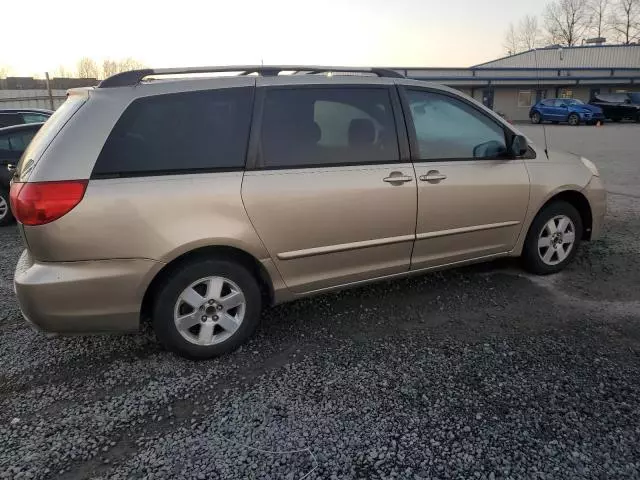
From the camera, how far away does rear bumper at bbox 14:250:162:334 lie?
2742 millimetres

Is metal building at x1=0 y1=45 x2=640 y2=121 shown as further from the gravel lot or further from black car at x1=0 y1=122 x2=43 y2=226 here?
the gravel lot

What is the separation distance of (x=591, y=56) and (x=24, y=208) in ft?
170

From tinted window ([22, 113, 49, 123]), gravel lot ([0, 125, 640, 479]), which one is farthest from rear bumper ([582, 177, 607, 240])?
tinted window ([22, 113, 49, 123])

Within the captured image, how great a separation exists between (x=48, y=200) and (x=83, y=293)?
552mm

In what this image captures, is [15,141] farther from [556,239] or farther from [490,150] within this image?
[556,239]

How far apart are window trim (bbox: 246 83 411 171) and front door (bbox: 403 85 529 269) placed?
0.29 feet

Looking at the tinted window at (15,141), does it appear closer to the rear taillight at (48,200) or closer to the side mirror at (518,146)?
the rear taillight at (48,200)

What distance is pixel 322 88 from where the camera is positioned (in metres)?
3.40

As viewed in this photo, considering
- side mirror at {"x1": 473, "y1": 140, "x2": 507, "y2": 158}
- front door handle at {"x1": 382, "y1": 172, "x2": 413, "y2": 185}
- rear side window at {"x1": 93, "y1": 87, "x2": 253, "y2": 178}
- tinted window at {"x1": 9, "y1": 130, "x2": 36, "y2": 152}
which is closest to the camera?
rear side window at {"x1": 93, "y1": 87, "x2": 253, "y2": 178}

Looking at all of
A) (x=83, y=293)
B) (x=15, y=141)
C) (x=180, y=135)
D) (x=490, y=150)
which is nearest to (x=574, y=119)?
(x=490, y=150)

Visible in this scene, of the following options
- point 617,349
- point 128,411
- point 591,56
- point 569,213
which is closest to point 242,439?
point 128,411

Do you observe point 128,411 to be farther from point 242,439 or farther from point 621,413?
point 621,413

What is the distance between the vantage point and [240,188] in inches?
119

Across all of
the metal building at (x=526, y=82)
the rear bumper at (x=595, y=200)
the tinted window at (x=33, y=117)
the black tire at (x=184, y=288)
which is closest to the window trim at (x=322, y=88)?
the black tire at (x=184, y=288)
